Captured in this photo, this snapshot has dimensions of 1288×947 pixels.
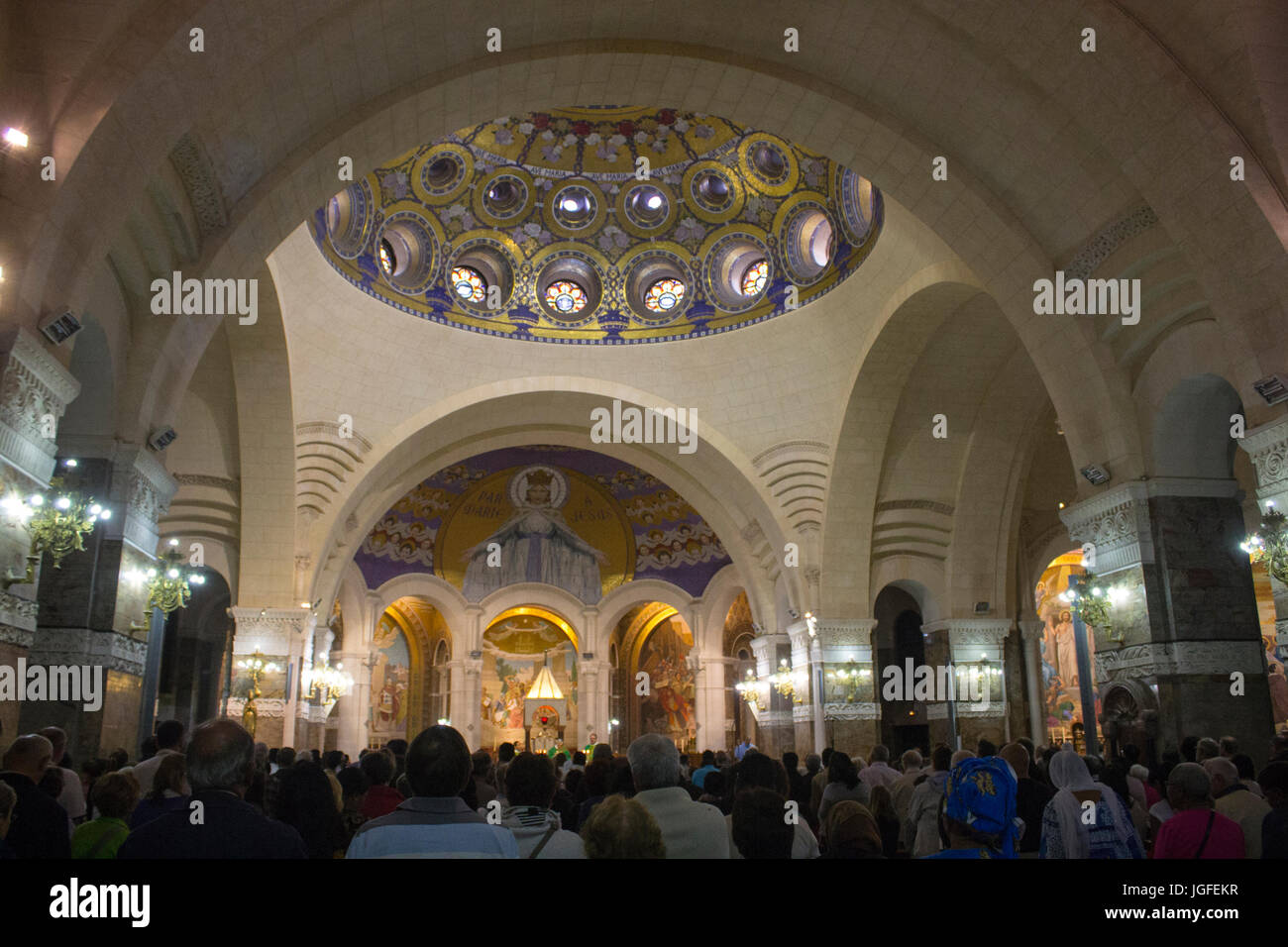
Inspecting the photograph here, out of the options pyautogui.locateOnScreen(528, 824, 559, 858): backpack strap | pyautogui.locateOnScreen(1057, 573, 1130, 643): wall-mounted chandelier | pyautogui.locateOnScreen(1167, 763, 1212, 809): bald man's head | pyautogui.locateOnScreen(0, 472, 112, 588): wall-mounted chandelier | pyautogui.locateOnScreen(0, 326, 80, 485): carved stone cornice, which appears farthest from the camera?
pyautogui.locateOnScreen(1057, 573, 1130, 643): wall-mounted chandelier

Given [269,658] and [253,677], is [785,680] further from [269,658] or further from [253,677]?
[253,677]

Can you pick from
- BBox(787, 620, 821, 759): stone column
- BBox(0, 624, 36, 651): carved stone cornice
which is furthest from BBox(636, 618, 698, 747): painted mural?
BBox(0, 624, 36, 651): carved stone cornice

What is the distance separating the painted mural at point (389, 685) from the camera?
2606 centimetres

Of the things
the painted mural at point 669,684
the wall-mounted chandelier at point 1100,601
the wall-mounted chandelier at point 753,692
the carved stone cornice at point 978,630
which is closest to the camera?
the wall-mounted chandelier at point 1100,601

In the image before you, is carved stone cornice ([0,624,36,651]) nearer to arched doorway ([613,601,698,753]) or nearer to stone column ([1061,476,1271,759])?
stone column ([1061,476,1271,759])

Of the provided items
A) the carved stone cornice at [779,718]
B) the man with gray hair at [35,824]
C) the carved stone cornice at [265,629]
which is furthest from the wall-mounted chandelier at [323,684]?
the man with gray hair at [35,824]

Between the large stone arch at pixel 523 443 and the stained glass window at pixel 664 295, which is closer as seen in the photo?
the large stone arch at pixel 523 443

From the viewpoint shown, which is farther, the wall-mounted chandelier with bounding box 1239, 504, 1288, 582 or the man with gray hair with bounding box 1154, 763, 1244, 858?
the wall-mounted chandelier with bounding box 1239, 504, 1288, 582

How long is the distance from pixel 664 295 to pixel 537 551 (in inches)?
369

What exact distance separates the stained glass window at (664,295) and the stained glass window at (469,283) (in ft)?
10.5

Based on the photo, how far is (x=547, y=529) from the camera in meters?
25.7

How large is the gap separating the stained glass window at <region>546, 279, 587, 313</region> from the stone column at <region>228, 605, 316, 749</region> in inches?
293

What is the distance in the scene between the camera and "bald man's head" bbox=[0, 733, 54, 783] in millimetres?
4113

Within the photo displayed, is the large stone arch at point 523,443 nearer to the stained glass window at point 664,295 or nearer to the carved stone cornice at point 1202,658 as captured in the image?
the stained glass window at point 664,295
